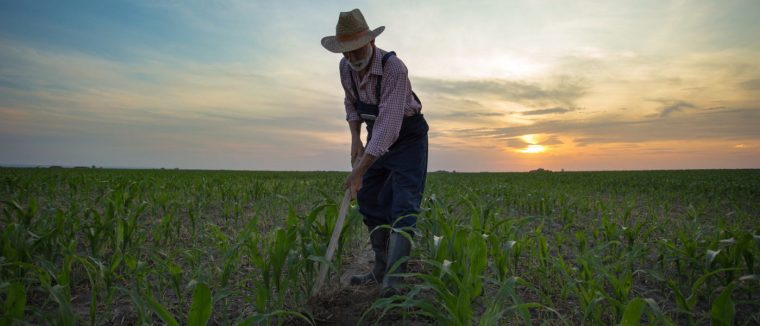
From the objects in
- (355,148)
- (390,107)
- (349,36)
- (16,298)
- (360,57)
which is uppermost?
(349,36)

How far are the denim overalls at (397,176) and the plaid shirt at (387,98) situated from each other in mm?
53

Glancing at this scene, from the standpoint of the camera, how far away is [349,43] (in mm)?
2852

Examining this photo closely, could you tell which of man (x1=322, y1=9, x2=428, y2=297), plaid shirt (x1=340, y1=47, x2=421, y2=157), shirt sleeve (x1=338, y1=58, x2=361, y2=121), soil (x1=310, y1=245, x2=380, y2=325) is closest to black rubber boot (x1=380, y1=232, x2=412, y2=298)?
man (x1=322, y1=9, x2=428, y2=297)

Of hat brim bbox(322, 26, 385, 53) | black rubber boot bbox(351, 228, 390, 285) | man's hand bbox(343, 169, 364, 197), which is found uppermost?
hat brim bbox(322, 26, 385, 53)

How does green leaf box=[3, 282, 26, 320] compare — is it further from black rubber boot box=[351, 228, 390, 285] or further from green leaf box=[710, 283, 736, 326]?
green leaf box=[710, 283, 736, 326]

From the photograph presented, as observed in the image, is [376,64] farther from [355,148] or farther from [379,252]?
[379,252]

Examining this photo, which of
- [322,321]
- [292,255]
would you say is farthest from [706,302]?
[292,255]

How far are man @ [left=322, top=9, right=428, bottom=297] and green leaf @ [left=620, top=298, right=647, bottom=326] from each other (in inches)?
50.4

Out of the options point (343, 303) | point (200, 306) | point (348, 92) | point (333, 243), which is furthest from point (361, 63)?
point (200, 306)

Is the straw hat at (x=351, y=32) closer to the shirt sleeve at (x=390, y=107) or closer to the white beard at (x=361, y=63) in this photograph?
the white beard at (x=361, y=63)

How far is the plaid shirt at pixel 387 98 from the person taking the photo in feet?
9.01

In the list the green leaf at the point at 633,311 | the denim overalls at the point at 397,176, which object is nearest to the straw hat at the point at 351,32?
the denim overalls at the point at 397,176

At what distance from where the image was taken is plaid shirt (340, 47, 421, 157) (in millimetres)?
2746

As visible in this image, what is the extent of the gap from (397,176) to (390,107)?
0.53m
